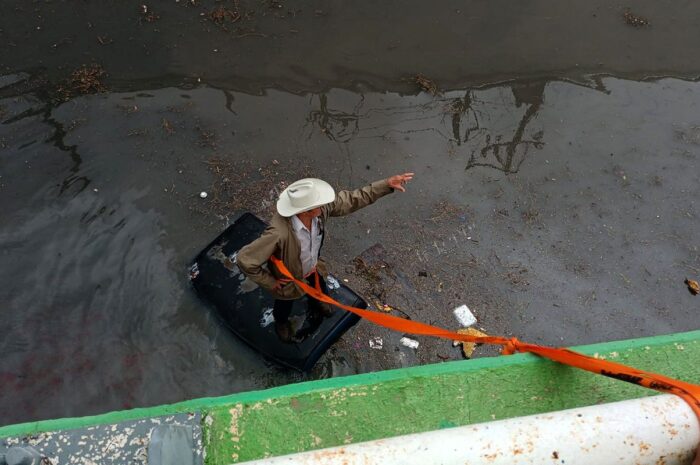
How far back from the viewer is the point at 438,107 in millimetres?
5508

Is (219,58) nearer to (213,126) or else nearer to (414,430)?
(213,126)

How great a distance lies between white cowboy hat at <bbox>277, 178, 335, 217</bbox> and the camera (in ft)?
9.56

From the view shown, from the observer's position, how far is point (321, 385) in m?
2.31

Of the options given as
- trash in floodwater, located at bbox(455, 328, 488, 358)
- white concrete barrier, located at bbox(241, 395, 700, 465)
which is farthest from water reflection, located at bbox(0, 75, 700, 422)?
white concrete barrier, located at bbox(241, 395, 700, 465)

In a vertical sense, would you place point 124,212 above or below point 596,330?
above

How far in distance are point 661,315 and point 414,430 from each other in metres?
3.24

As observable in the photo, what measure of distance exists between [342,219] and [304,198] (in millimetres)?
1818

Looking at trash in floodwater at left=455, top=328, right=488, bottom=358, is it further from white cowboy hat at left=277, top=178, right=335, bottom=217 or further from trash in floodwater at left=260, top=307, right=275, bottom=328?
white cowboy hat at left=277, top=178, right=335, bottom=217

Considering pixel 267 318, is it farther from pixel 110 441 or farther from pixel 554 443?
pixel 554 443

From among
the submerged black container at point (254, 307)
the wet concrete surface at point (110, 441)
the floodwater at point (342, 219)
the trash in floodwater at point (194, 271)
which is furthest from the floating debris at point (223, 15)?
the wet concrete surface at point (110, 441)

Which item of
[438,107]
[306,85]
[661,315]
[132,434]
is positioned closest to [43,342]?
[132,434]

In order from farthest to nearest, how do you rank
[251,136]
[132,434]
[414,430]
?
1. [251,136]
2. [414,430]
3. [132,434]

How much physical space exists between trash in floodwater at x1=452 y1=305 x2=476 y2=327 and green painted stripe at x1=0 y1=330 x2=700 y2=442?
1727mm

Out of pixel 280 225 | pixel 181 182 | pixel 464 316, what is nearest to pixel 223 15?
pixel 181 182
